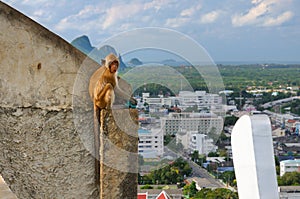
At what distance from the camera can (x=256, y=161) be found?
1463 mm

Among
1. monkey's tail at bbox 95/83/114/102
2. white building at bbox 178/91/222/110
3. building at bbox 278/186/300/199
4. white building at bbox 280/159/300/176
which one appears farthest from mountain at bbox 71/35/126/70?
white building at bbox 280/159/300/176

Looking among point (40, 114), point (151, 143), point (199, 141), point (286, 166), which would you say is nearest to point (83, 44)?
point (40, 114)

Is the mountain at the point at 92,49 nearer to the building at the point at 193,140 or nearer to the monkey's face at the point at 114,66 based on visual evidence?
the monkey's face at the point at 114,66

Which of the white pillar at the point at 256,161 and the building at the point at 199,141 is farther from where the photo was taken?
the building at the point at 199,141

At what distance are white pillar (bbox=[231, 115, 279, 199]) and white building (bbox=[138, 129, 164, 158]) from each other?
150 centimetres

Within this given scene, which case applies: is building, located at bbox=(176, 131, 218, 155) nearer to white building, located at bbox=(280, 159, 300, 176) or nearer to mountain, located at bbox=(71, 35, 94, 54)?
mountain, located at bbox=(71, 35, 94, 54)

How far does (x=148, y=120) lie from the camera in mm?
3113

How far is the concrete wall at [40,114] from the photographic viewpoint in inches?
127

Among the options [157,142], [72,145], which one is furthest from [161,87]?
[72,145]

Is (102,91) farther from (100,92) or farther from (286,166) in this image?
(286,166)

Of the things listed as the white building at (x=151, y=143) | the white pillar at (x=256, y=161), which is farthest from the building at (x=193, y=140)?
the white pillar at (x=256, y=161)

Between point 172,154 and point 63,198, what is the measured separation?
0.92m

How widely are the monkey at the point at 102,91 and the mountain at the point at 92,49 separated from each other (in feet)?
0.10

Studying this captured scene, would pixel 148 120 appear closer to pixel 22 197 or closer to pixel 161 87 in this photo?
pixel 161 87
